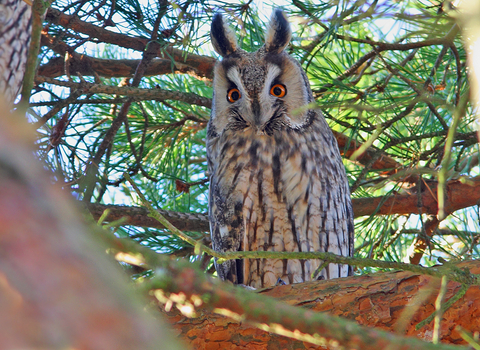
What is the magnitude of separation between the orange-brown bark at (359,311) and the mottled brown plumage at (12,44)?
74 centimetres

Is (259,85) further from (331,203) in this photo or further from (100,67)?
(100,67)

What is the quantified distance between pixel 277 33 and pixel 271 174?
2.00 feet

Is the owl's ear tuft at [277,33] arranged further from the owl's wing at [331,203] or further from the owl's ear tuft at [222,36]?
the owl's wing at [331,203]

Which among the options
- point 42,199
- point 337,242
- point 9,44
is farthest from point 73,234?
point 337,242

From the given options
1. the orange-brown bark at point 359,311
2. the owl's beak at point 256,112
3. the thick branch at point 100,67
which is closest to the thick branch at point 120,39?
the thick branch at point 100,67

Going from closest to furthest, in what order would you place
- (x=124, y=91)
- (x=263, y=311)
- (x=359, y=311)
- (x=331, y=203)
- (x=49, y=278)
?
(x=49, y=278)
(x=263, y=311)
(x=359, y=311)
(x=124, y=91)
(x=331, y=203)

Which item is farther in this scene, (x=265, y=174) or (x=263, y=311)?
(x=265, y=174)

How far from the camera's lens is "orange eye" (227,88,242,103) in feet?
6.45

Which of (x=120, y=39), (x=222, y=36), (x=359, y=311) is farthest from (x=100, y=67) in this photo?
(x=359, y=311)

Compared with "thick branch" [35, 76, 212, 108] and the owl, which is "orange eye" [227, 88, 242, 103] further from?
"thick branch" [35, 76, 212, 108]

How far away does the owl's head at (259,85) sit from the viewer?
1877mm

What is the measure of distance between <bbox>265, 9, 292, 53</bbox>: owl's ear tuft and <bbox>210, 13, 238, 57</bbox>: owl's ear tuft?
0.15 meters

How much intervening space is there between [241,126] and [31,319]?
175 cm

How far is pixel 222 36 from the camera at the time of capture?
2.05 metres
